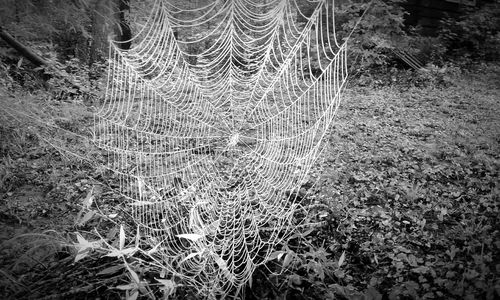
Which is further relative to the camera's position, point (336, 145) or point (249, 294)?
point (336, 145)

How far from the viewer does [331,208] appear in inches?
109

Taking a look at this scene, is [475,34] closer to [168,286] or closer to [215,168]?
[215,168]

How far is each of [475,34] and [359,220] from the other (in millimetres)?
8900

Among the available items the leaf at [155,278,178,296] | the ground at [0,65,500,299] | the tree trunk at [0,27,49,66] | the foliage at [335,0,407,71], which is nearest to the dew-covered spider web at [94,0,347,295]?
the leaf at [155,278,178,296]

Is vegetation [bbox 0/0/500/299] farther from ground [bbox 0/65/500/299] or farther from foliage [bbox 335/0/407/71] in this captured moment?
foliage [bbox 335/0/407/71]

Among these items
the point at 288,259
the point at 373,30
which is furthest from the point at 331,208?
the point at 373,30

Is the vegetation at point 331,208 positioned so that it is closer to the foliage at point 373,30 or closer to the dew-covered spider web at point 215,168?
the dew-covered spider web at point 215,168

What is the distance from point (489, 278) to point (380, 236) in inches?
28.5

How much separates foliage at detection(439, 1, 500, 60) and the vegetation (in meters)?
3.92

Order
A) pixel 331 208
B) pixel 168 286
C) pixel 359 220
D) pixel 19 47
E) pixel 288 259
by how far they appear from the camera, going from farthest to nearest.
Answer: pixel 19 47, pixel 331 208, pixel 359 220, pixel 288 259, pixel 168 286

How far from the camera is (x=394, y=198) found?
2.89m

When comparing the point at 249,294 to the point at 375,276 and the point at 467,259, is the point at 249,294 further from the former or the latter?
the point at 467,259

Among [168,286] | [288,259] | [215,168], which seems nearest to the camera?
[168,286]

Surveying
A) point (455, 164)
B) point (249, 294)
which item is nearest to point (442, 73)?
point (455, 164)
